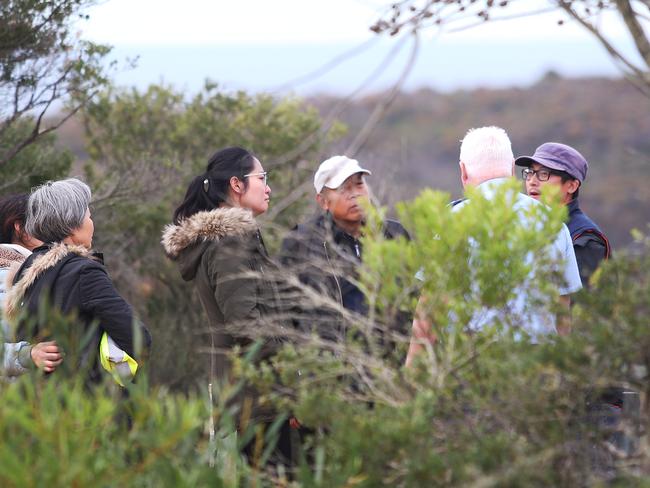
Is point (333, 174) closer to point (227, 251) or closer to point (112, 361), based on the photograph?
point (227, 251)

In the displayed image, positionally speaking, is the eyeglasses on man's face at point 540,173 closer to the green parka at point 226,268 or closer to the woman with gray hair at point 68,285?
the green parka at point 226,268

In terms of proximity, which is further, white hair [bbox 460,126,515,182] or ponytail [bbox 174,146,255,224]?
ponytail [bbox 174,146,255,224]

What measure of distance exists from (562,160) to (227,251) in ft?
6.19

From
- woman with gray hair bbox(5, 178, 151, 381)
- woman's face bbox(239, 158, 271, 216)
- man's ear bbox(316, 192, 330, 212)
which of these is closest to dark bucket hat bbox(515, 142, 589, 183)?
man's ear bbox(316, 192, 330, 212)

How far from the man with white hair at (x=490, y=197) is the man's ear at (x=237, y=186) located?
3.41ft

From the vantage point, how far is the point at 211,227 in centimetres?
506

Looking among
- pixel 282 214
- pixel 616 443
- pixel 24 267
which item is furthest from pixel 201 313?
pixel 616 443

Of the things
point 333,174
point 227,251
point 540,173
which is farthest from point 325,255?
point 540,173

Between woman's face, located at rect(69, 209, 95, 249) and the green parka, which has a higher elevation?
woman's face, located at rect(69, 209, 95, 249)

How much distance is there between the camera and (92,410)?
12.5 feet

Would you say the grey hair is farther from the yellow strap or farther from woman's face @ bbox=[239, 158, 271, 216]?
woman's face @ bbox=[239, 158, 271, 216]

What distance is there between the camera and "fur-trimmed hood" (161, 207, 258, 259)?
505 centimetres

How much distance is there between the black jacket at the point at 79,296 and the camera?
15.6 feet

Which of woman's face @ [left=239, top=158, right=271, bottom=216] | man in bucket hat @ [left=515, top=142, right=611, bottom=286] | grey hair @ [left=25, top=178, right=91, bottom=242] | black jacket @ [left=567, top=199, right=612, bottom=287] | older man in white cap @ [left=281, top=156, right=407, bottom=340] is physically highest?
grey hair @ [left=25, top=178, right=91, bottom=242]
